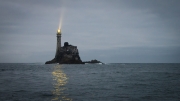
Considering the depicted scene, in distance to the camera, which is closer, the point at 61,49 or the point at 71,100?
the point at 71,100

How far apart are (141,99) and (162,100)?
2.27 m

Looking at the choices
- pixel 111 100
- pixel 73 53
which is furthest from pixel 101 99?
pixel 73 53

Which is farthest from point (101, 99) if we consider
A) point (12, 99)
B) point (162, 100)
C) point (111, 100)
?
point (12, 99)

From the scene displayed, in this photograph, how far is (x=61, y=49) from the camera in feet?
654

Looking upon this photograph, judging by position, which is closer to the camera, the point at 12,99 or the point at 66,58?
the point at 12,99

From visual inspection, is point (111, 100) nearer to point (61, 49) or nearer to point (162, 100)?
point (162, 100)

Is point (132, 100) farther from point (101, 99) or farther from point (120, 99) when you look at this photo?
point (101, 99)

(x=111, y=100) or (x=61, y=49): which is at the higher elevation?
(x=61, y=49)

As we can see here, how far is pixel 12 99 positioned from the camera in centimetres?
2178

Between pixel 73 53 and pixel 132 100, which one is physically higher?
pixel 73 53

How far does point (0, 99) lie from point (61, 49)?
7039 inches

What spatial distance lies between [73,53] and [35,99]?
177 metres

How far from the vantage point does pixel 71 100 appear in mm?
21734

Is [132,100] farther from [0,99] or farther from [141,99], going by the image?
[0,99]
